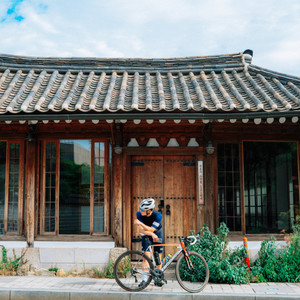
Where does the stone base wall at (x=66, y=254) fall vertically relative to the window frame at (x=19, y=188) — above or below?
below

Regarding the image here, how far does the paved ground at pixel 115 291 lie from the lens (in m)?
6.82

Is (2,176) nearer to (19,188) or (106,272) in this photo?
(19,188)

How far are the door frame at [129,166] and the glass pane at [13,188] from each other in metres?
2.87

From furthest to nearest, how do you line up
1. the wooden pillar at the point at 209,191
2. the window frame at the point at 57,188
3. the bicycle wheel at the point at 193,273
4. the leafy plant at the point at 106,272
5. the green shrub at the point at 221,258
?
the window frame at the point at 57,188 < the wooden pillar at the point at 209,191 < the leafy plant at the point at 106,272 < the green shrub at the point at 221,258 < the bicycle wheel at the point at 193,273

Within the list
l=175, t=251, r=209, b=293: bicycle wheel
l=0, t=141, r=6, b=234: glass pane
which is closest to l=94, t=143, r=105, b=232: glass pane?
l=0, t=141, r=6, b=234: glass pane

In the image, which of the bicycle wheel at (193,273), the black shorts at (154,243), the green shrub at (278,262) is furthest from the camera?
the green shrub at (278,262)

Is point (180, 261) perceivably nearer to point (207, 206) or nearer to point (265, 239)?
point (207, 206)

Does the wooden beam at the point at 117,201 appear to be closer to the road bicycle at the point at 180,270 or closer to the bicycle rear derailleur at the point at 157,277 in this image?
the road bicycle at the point at 180,270

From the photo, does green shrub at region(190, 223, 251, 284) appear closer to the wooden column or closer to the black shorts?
the black shorts

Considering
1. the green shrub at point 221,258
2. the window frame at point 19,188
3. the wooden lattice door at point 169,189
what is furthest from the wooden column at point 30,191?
the green shrub at point 221,258

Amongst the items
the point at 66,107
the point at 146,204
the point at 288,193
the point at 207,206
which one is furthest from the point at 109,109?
the point at 288,193

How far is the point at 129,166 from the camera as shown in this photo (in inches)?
373

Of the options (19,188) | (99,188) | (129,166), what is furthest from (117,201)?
(19,188)

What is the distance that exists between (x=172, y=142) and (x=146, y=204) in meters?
2.50
